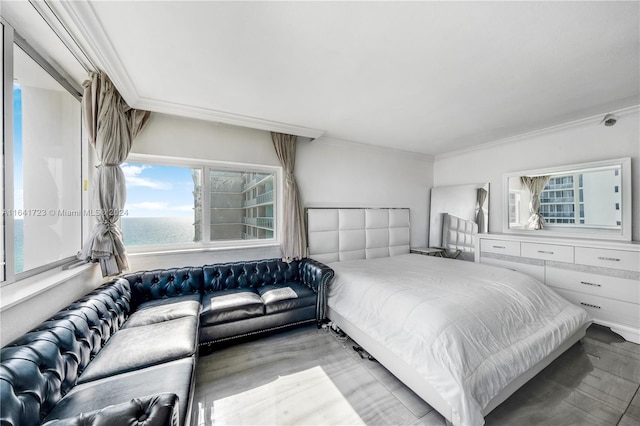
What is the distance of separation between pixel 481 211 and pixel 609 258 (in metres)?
1.56

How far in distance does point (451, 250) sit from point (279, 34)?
432 cm

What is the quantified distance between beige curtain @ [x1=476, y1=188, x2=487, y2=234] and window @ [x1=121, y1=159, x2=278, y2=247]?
137 inches

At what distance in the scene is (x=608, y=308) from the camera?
2541mm

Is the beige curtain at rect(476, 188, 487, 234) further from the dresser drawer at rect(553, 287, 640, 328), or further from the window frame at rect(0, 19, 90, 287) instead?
the window frame at rect(0, 19, 90, 287)

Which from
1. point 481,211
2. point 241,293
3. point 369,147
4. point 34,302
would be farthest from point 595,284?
point 34,302

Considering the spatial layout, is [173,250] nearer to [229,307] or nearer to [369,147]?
[229,307]

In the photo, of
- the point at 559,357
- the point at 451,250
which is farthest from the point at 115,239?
the point at 451,250

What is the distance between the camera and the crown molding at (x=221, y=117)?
7.69ft

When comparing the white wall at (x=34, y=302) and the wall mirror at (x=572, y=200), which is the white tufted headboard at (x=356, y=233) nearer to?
the wall mirror at (x=572, y=200)

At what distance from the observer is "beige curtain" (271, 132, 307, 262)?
314 centimetres

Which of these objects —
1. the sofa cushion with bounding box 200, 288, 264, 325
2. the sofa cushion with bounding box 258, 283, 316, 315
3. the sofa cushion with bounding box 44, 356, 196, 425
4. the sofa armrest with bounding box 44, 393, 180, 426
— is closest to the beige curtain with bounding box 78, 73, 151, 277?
the sofa cushion with bounding box 200, 288, 264, 325

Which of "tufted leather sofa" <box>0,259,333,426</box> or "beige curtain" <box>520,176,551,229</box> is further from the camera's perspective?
"beige curtain" <box>520,176,551,229</box>

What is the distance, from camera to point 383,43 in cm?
153

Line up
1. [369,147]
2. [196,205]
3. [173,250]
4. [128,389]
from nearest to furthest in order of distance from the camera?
[128,389] < [173,250] < [196,205] < [369,147]
